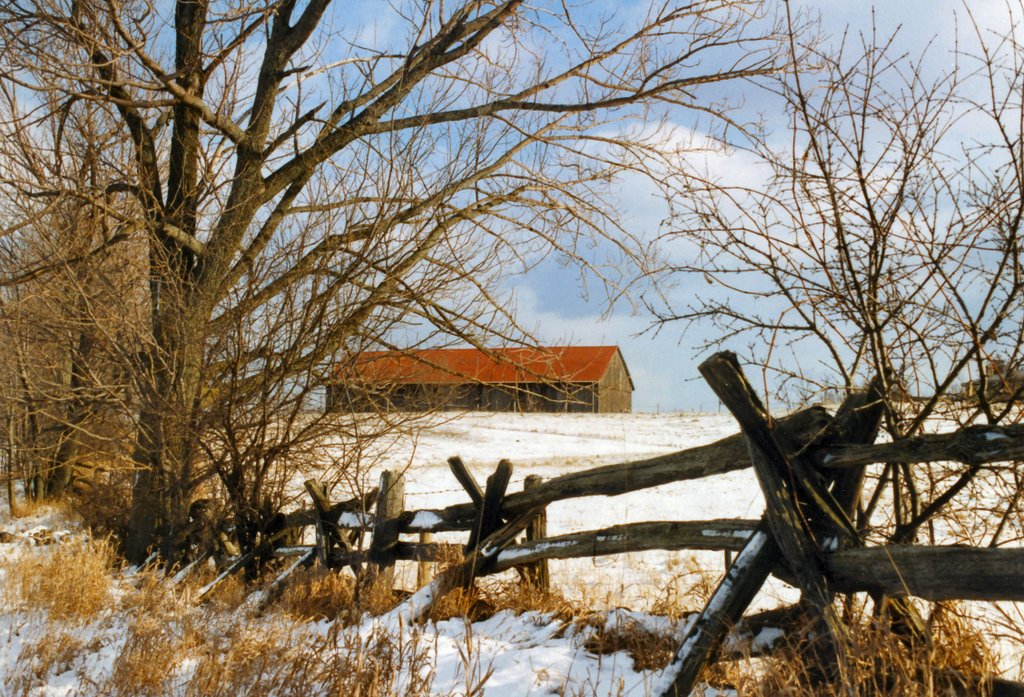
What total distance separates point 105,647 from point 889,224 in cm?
494

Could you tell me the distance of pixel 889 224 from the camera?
3793 millimetres

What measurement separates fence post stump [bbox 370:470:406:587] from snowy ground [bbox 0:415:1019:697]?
293mm

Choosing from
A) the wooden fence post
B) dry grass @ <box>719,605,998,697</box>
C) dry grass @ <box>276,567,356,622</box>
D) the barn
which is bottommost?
dry grass @ <box>276,567,356,622</box>

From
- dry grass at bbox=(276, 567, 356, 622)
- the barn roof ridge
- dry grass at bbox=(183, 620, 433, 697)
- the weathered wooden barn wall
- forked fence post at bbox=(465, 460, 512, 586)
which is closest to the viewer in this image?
dry grass at bbox=(183, 620, 433, 697)

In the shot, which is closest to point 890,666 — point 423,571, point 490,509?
point 490,509

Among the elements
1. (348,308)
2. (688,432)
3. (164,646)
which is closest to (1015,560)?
(164,646)

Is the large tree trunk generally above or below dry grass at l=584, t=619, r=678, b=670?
above

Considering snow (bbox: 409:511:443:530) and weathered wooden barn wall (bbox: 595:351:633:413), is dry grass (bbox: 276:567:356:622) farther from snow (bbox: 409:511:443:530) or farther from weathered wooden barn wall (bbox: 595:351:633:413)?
weathered wooden barn wall (bbox: 595:351:633:413)

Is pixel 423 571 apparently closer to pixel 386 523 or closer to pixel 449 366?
pixel 386 523

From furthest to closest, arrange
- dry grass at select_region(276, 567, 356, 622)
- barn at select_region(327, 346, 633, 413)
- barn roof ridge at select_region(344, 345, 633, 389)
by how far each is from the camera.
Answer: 1. barn roof ridge at select_region(344, 345, 633, 389)
2. barn at select_region(327, 346, 633, 413)
3. dry grass at select_region(276, 567, 356, 622)

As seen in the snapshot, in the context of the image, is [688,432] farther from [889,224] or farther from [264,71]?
[889,224]

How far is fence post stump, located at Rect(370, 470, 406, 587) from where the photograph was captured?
21.1ft

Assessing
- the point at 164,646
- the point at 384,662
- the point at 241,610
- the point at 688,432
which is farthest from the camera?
the point at 688,432

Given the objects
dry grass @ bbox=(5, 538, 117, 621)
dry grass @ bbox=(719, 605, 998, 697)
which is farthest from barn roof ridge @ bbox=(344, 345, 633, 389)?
dry grass @ bbox=(719, 605, 998, 697)
